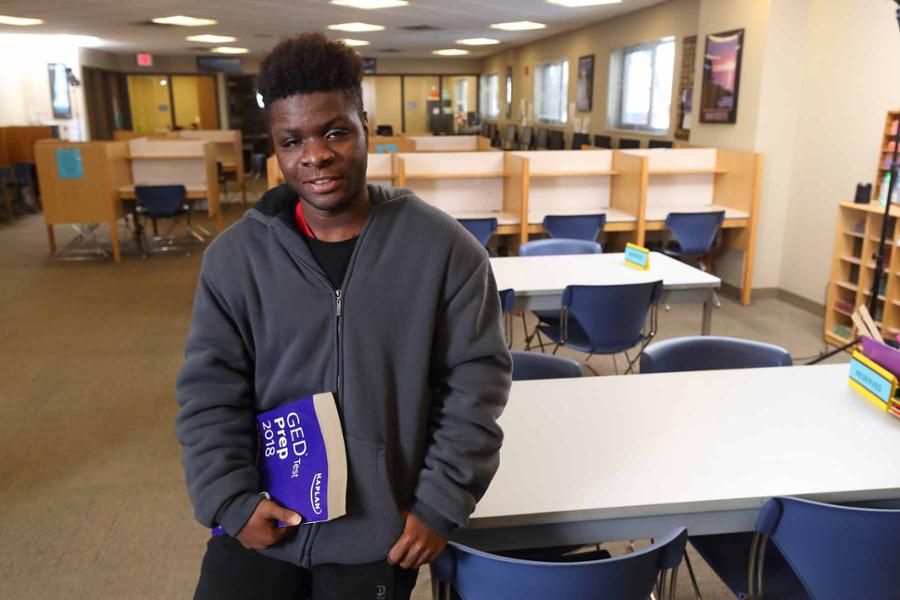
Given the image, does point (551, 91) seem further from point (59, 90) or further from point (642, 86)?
point (59, 90)

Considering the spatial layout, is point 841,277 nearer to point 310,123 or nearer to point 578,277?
point 578,277

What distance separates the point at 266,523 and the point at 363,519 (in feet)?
0.55

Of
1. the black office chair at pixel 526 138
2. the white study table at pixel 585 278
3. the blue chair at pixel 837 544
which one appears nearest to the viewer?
the blue chair at pixel 837 544

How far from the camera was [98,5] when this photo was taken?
7.64 metres

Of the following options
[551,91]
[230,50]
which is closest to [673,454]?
[551,91]

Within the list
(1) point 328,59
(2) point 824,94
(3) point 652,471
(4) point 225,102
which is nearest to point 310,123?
(1) point 328,59

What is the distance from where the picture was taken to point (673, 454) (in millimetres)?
1633

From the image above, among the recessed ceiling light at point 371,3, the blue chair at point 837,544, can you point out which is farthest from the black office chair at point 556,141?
the blue chair at point 837,544

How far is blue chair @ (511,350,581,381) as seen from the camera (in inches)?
88.4

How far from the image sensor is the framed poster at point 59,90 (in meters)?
12.4

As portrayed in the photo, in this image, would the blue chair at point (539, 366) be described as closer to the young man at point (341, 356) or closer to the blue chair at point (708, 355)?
the blue chair at point (708, 355)

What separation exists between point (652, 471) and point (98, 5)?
319 inches

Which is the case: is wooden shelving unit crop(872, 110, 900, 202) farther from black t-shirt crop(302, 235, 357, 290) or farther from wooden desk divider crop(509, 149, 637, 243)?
black t-shirt crop(302, 235, 357, 290)

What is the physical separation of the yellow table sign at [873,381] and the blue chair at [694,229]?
3.36 metres
